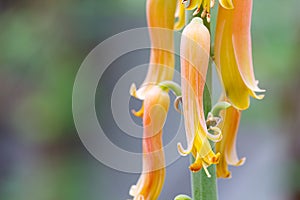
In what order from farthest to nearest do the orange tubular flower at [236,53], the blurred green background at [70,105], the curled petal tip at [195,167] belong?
the blurred green background at [70,105] < the orange tubular flower at [236,53] < the curled petal tip at [195,167]

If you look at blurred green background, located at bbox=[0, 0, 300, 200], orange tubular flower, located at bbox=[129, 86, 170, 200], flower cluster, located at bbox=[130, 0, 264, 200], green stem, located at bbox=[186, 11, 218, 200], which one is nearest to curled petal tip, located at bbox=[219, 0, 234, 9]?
flower cluster, located at bbox=[130, 0, 264, 200]

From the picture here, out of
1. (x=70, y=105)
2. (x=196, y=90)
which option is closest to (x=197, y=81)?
(x=196, y=90)

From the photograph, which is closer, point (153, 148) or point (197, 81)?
point (197, 81)

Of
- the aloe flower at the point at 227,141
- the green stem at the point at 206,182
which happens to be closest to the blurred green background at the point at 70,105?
the aloe flower at the point at 227,141

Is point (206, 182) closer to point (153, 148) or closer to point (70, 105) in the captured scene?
point (153, 148)

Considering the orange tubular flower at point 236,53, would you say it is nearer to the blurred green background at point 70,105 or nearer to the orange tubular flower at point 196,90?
the orange tubular flower at point 196,90

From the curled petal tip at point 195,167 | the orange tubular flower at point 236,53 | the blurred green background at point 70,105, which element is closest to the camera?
the curled petal tip at point 195,167

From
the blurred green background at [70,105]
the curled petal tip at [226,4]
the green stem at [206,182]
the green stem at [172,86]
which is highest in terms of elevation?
the blurred green background at [70,105]

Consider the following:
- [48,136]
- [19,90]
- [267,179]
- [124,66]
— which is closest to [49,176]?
[48,136]
